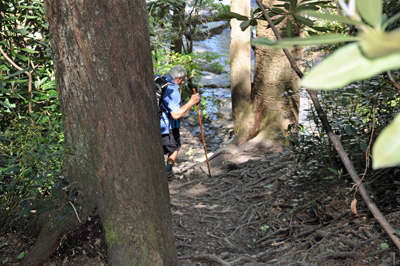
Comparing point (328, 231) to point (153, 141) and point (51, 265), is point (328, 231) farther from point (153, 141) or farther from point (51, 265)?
point (51, 265)

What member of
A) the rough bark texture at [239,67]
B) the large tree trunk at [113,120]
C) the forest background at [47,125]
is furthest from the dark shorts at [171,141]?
the large tree trunk at [113,120]

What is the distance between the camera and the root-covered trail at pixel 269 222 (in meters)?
2.49

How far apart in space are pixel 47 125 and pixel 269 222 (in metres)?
2.72

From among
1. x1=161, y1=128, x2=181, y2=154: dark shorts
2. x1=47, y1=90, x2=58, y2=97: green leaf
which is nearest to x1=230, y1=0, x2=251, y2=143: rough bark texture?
x1=161, y1=128, x2=181, y2=154: dark shorts

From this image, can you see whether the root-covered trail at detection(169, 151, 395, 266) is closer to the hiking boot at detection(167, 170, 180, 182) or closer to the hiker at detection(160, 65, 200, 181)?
the hiking boot at detection(167, 170, 180, 182)

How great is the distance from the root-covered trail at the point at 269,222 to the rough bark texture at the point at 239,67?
132 centimetres

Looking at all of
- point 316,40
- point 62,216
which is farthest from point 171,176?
point 316,40

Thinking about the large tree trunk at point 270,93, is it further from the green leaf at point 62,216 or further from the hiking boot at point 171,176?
the green leaf at point 62,216

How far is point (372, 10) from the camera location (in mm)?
369

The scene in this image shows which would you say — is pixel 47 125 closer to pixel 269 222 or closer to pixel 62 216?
pixel 62 216

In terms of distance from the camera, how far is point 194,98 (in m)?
5.35

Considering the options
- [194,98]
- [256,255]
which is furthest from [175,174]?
[256,255]

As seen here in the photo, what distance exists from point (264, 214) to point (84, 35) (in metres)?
3.06

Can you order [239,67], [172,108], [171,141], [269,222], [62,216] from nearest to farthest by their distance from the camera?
1. [62,216]
2. [269,222]
3. [172,108]
4. [171,141]
5. [239,67]
